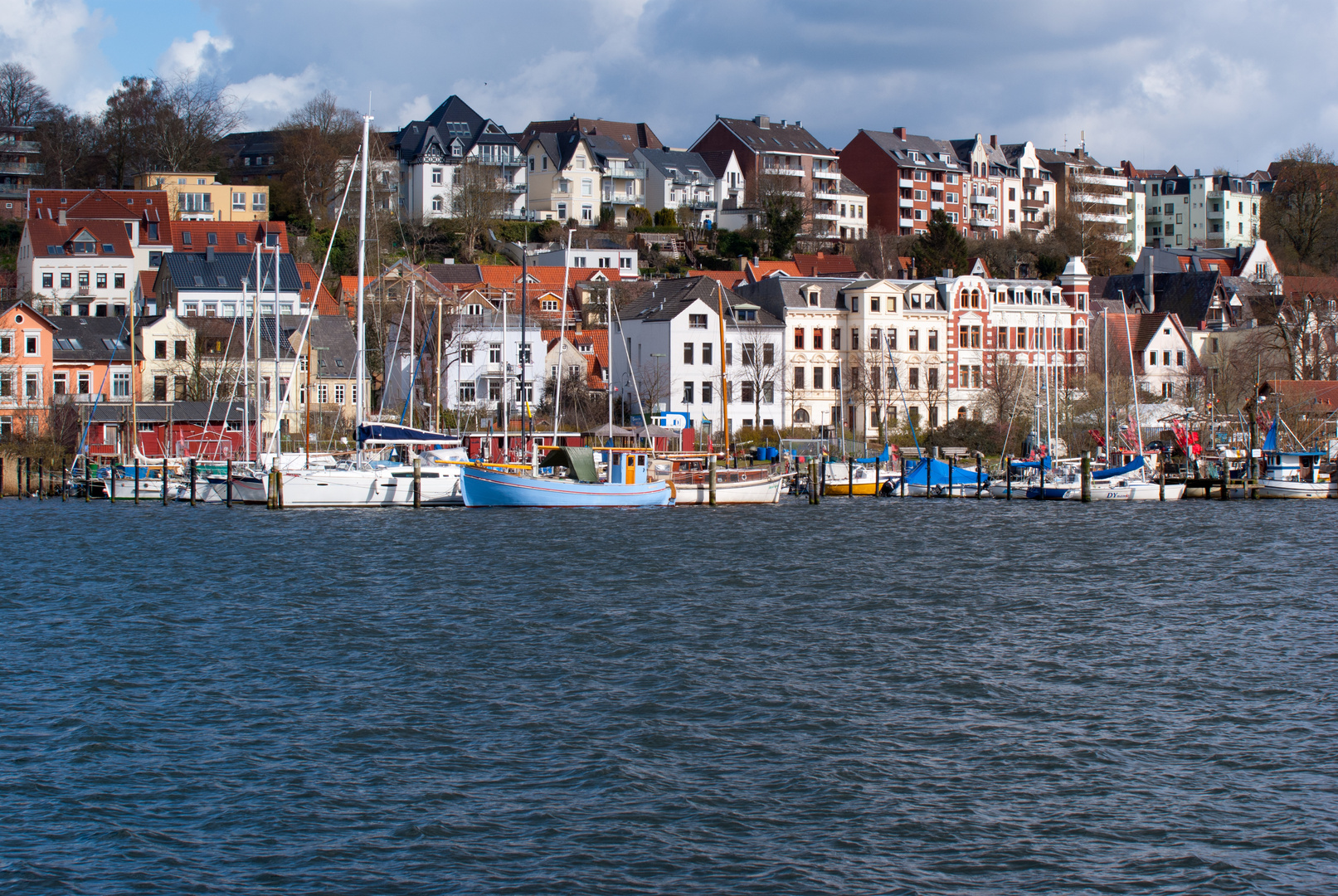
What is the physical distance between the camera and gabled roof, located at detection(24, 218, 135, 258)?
10294cm

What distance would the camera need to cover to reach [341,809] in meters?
17.7

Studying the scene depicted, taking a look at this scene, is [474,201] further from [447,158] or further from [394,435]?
[394,435]

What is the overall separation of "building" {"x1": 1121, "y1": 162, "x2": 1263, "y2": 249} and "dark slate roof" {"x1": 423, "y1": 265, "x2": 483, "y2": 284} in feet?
306

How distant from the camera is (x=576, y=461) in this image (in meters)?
61.1

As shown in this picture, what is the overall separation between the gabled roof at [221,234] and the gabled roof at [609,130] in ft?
129

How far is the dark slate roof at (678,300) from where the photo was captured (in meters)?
91.9

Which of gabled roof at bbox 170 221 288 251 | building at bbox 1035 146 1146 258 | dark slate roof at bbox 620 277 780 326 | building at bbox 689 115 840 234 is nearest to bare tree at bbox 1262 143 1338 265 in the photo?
building at bbox 1035 146 1146 258

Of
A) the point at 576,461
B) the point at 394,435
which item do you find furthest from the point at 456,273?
the point at 576,461

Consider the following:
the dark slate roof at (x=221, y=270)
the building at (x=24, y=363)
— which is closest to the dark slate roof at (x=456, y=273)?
the dark slate roof at (x=221, y=270)

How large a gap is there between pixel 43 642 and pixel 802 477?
161ft

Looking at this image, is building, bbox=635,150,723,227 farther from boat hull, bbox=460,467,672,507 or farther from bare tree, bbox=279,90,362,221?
boat hull, bbox=460,467,672,507

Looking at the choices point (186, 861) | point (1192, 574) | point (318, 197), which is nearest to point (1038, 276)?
point (318, 197)

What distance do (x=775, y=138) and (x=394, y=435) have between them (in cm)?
8783

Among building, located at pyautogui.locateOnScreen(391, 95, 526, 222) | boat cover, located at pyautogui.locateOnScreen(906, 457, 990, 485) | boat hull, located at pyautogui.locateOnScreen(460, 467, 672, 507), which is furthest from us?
building, located at pyautogui.locateOnScreen(391, 95, 526, 222)
